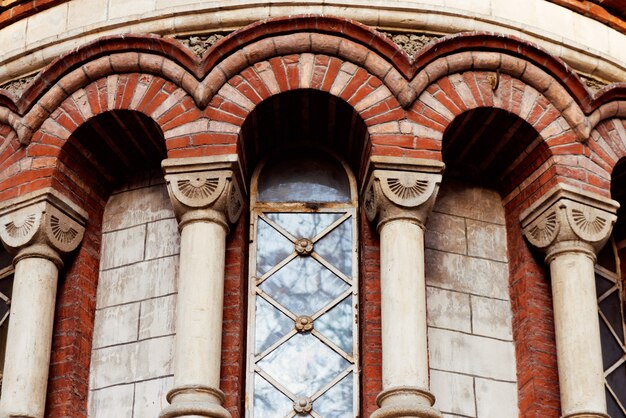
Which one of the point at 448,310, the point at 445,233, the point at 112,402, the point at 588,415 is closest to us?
the point at 588,415

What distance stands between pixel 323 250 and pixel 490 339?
147cm

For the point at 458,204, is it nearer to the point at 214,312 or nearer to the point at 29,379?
the point at 214,312

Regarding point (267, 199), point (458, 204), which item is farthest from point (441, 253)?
point (267, 199)

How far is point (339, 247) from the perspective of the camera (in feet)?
48.1

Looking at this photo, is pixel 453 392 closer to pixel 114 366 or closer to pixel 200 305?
pixel 200 305

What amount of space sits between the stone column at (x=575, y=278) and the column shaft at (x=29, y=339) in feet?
12.4

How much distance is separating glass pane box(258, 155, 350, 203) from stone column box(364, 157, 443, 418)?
52cm

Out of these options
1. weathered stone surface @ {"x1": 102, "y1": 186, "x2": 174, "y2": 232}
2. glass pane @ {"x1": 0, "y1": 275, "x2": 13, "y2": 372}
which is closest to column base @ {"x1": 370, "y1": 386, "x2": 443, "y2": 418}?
weathered stone surface @ {"x1": 102, "y1": 186, "x2": 174, "y2": 232}

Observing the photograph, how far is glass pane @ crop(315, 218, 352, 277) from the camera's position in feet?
47.9

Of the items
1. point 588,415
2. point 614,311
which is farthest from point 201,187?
point 614,311

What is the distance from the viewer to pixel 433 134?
47.1ft

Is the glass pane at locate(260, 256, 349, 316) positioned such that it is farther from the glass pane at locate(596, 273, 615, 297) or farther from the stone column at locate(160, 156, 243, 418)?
the glass pane at locate(596, 273, 615, 297)

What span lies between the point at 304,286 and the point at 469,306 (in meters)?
1.30

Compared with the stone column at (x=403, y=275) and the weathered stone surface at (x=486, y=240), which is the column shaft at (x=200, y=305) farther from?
the weathered stone surface at (x=486, y=240)
